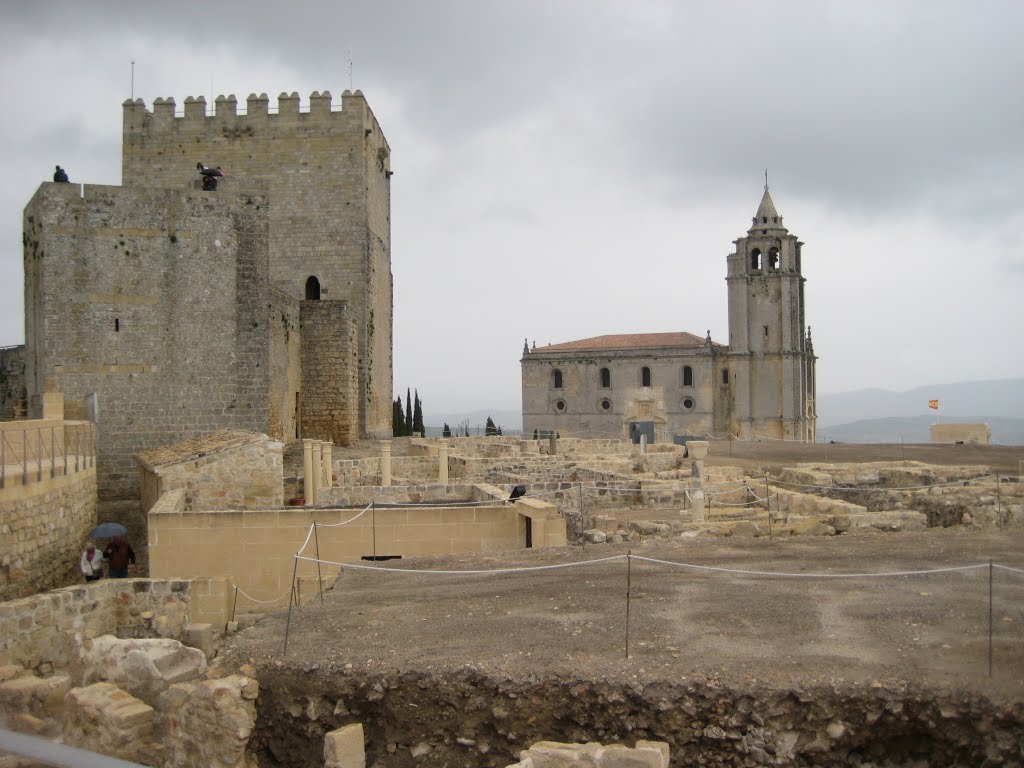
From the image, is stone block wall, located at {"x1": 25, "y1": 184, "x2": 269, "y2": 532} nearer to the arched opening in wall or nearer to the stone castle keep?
the stone castle keep

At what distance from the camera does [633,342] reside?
57.6 meters

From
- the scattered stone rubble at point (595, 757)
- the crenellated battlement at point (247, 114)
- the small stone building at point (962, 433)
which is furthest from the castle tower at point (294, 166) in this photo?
the small stone building at point (962, 433)

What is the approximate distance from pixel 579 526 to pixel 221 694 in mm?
6443

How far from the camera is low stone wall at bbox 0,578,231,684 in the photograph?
7715mm

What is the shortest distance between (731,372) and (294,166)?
120 ft

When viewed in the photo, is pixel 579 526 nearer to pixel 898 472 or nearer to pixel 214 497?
pixel 214 497

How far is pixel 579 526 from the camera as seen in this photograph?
11891 millimetres

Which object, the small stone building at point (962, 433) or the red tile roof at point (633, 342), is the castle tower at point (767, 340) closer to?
the red tile roof at point (633, 342)

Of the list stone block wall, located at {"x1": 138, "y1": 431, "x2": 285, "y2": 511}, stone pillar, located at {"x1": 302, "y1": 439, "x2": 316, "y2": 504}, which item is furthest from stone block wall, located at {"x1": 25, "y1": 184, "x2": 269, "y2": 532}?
stone block wall, located at {"x1": 138, "y1": 431, "x2": 285, "y2": 511}

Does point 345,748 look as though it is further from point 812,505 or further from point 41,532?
point 812,505

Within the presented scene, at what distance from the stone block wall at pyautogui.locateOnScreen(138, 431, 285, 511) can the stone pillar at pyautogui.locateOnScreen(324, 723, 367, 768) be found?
807 centimetres

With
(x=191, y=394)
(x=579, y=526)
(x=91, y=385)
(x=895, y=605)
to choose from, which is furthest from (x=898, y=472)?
(x=91, y=385)

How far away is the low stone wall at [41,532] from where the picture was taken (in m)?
10.3

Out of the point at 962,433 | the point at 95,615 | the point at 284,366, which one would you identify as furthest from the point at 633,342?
the point at 95,615
